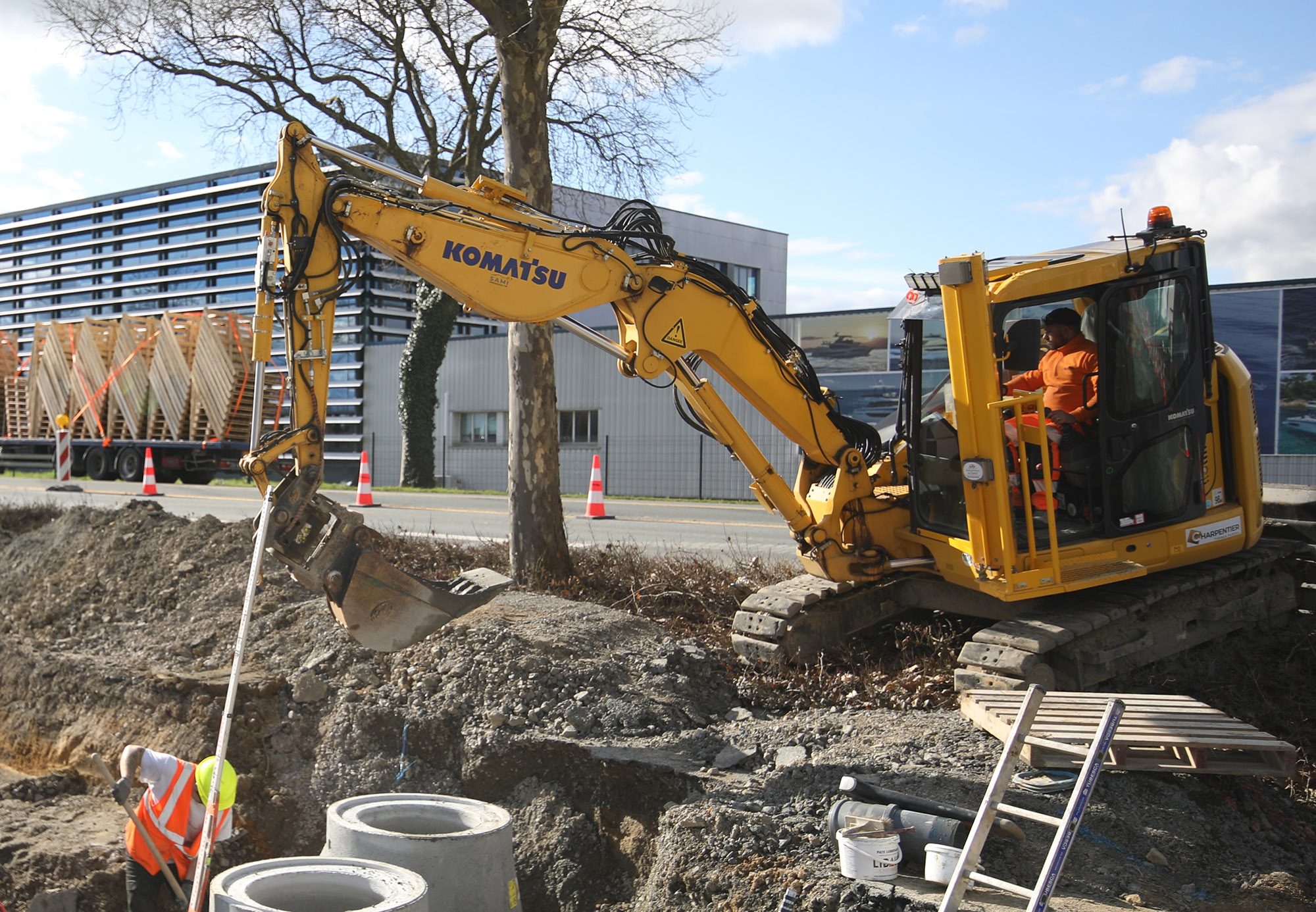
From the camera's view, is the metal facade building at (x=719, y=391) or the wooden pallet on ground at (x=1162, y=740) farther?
the metal facade building at (x=719, y=391)

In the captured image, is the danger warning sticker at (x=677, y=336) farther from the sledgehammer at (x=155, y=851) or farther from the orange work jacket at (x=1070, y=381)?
the sledgehammer at (x=155, y=851)

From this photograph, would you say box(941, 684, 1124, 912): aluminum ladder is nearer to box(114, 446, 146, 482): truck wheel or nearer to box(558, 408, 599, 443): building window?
box(558, 408, 599, 443): building window

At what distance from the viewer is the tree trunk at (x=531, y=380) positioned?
8.80m

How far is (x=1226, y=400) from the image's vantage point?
277 inches

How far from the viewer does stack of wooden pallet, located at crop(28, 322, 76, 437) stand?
2855 centimetres

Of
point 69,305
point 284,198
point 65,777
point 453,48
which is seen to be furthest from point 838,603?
point 69,305

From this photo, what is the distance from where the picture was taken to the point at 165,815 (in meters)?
5.18

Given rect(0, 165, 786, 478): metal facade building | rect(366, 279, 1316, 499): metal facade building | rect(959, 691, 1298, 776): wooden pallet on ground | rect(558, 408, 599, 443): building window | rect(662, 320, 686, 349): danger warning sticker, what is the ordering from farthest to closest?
rect(0, 165, 786, 478): metal facade building < rect(558, 408, 599, 443): building window < rect(366, 279, 1316, 499): metal facade building < rect(662, 320, 686, 349): danger warning sticker < rect(959, 691, 1298, 776): wooden pallet on ground

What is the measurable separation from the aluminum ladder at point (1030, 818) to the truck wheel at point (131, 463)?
2666 centimetres

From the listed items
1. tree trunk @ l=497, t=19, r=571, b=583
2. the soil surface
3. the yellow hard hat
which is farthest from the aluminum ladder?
tree trunk @ l=497, t=19, r=571, b=583

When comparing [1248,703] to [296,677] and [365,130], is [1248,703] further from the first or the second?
[365,130]

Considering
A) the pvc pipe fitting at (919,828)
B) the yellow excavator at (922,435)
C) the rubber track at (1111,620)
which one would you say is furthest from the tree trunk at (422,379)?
the pvc pipe fitting at (919,828)

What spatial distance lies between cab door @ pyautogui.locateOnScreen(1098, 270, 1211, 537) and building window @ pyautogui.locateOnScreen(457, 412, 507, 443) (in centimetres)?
2301

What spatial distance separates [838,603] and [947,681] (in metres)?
0.89
